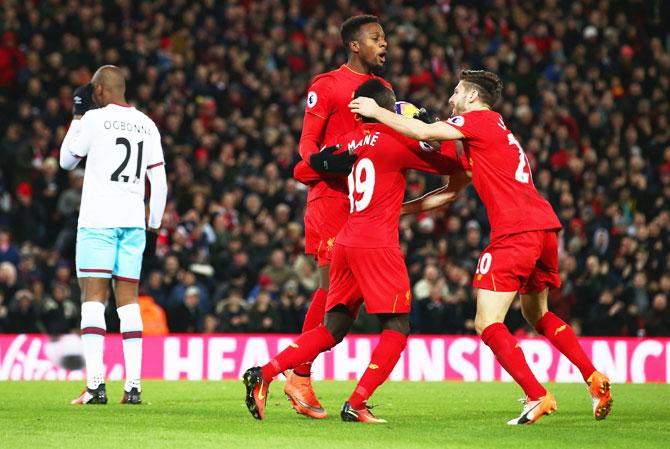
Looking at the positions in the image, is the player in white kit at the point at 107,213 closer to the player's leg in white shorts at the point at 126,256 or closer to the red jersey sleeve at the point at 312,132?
the player's leg in white shorts at the point at 126,256

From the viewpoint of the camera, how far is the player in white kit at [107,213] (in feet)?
29.6

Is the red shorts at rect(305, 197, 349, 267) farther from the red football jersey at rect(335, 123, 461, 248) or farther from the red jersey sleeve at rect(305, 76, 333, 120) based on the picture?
the red football jersey at rect(335, 123, 461, 248)

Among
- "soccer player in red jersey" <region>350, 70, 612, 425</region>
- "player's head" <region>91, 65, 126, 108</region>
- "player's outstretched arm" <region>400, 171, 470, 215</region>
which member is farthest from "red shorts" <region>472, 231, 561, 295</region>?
"player's head" <region>91, 65, 126, 108</region>

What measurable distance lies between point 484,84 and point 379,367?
6.37ft

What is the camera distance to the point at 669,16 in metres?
23.4

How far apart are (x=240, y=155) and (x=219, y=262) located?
2.16 meters

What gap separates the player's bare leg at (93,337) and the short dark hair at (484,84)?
3013 mm

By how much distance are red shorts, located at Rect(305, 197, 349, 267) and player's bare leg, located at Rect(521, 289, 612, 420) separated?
53.2 inches

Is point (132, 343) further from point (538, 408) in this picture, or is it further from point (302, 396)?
point (538, 408)

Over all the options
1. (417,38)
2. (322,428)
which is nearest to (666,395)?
(322,428)

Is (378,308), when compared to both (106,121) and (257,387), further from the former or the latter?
(106,121)

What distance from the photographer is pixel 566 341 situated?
27.2 feet

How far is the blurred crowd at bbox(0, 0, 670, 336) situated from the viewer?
16.3 m

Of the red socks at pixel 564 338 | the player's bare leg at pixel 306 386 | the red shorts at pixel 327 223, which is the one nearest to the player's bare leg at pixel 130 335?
the player's bare leg at pixel 306 386
